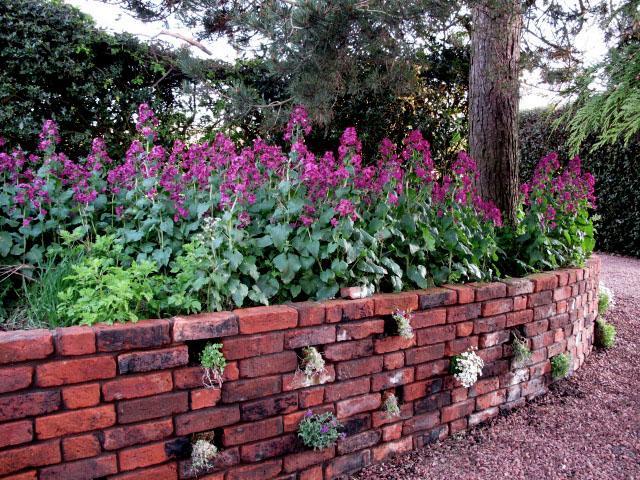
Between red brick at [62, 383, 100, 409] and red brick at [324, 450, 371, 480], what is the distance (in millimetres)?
1034

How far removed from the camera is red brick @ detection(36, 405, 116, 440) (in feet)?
5.17

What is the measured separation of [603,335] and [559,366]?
1040 millimetres

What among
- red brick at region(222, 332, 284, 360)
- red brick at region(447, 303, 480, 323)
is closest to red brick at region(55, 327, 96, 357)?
red brick at region(222, 332, 284, 360)

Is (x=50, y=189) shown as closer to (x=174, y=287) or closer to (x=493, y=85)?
(x=174, y=287)

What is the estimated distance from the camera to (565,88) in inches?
162

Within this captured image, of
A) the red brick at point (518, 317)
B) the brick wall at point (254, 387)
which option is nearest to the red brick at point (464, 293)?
the brick wall at point (254, 387)

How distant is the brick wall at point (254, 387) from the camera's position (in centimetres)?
159

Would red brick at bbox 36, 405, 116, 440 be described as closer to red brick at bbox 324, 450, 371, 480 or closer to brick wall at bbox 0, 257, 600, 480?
brick wall at bbox 0, 257, 600, 480

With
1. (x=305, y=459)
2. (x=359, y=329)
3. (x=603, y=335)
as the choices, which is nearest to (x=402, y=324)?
(x=359, y=329)

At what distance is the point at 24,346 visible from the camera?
5.09 ft

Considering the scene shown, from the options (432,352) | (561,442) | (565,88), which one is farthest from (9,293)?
(565,88)

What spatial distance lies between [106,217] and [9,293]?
1.87ft

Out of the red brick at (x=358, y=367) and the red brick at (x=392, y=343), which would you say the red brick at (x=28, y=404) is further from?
the red brick at (x=392, y=343)

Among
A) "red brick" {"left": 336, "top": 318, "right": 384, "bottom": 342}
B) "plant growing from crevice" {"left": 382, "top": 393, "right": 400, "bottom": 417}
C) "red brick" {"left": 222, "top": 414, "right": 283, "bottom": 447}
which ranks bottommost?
"plant growing from crevice" {"left": 382, "top": 393, "right": 400, "bottom": 417}
